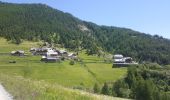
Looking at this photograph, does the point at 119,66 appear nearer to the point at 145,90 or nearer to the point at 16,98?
the point at 145,90

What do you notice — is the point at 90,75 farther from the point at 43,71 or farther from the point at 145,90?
the point at 145,90

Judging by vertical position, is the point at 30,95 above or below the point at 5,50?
above

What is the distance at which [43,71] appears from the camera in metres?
134

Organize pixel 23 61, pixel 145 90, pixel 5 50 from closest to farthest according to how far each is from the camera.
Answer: pixel 145 90, pixel 23 61, pixel 5 50

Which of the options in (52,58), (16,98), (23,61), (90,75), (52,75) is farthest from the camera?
(52,58)

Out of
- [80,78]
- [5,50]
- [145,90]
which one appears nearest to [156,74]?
[80,78]

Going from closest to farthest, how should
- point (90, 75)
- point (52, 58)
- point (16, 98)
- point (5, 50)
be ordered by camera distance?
1. point (16, 98)
2. point (90, 75)
3. point (52, 58)
4. point (5, 50)

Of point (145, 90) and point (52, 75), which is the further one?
point (52, 75)

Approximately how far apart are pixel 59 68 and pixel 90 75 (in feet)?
44.1

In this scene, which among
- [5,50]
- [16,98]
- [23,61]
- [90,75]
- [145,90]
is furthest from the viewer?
[5,50]

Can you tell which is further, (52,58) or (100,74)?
(52,58)

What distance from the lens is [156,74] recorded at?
144 m

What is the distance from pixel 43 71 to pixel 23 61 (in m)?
24.8

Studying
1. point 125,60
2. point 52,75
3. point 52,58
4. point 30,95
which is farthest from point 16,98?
point 125,60
